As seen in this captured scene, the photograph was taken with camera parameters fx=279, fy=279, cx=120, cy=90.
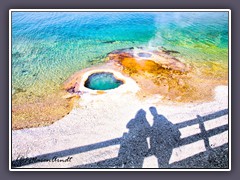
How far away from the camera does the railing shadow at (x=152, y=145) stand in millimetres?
3545

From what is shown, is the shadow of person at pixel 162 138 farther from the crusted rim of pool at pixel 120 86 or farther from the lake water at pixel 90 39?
the lake water at pixel 90 39

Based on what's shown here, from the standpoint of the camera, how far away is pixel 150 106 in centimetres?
374

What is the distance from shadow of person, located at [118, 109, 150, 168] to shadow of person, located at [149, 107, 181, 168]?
99mm

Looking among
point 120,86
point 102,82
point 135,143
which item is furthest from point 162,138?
point 102,82

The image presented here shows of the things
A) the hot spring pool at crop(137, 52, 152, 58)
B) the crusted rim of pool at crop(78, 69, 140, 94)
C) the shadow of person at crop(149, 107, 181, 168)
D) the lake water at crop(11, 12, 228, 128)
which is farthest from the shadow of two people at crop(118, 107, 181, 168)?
the lake water at crop(11, 12, 228, 128)

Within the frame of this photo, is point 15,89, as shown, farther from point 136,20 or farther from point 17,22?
point 136,20

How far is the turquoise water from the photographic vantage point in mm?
3693

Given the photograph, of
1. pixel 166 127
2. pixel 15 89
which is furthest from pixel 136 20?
pixel 15 89

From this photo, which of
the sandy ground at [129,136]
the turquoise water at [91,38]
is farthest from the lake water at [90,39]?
the sandy ground at [129,136]

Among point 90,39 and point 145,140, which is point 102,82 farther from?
point 145,140

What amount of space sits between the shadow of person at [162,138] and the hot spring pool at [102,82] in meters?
0.64

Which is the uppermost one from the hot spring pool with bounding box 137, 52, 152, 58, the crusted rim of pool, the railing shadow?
the hot spring pool with bounding box 137, 52, 152, 58

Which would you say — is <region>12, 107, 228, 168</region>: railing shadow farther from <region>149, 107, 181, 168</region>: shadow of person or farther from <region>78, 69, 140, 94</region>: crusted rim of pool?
<region>78, 69, 140, 94</region>: crusted rim of pool
